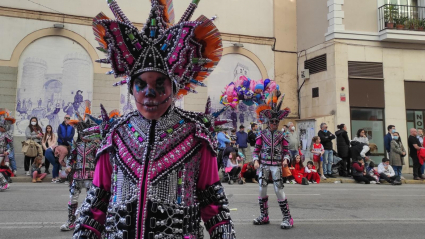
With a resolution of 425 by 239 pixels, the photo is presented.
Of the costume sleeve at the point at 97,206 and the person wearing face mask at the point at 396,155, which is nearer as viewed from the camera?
the costume sleeve at the point at 97,206

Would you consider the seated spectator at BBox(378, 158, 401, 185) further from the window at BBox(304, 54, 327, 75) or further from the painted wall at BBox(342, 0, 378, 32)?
the painted wall at BBox(342, 0, 378, 32)

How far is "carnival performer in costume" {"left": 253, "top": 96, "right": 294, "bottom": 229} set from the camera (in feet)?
22.9

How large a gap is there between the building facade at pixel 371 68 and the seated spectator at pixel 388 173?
368 cm

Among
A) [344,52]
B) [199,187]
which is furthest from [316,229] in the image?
[344,52]

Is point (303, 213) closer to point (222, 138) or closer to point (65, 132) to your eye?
point (222, 138)

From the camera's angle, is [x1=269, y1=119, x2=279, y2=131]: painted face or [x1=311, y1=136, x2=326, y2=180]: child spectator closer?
[x1=269, y1=119, x2=279, y2=131]: painted face

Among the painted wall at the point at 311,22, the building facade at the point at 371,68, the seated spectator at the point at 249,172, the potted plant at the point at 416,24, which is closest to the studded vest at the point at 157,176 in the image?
the seated spectator at the point at 249,172

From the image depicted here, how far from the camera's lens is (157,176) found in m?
2.13

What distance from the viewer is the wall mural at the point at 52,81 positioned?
1686 centimetres

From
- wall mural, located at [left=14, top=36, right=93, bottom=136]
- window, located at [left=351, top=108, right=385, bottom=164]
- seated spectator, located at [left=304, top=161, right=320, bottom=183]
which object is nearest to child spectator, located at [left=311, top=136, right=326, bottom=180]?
seated spectator, located at [left=304, top=161, right=320, bottom=183]

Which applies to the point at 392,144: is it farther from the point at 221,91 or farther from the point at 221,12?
the point at 221,12

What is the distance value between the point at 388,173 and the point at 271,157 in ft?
34.9

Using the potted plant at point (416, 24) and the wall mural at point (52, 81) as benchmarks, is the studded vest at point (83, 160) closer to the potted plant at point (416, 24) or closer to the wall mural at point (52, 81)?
the wall mural at point (52, 81)

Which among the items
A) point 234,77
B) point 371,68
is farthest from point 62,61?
point 371,68
